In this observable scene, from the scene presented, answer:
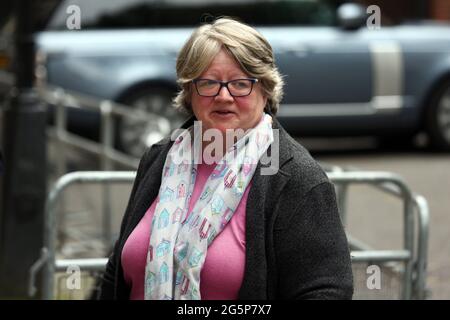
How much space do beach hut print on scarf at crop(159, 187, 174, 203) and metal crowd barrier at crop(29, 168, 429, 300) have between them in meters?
1.47

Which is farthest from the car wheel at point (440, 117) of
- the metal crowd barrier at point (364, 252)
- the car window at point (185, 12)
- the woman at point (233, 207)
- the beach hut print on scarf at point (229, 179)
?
the beach hut print on scarf at point (229, 179)

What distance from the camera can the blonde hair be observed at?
9.82ft

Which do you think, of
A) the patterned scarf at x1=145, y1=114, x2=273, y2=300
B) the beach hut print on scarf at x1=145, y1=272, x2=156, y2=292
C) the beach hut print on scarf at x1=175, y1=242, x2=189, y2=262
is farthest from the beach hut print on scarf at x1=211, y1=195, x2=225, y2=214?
the beach hut print on scarf at x1=145, y1=272, x2=156, y2=292

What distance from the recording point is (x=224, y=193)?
9.70ft

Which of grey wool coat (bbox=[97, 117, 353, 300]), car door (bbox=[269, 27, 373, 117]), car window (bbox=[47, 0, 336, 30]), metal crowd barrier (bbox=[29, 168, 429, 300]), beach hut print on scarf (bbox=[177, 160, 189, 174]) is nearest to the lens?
grey wool coat (bbox=[97, 117, 353, 300])

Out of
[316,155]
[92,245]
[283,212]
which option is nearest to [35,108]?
[92,245]

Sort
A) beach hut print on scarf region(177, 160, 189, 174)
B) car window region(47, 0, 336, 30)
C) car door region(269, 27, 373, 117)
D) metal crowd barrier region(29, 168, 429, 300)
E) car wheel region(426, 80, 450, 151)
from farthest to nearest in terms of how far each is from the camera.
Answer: car wheel region(426, 80, 450, 151) → car door region(269, 27, 373, 117) → car window region(47, 0, 336, 30) → metal crowd barrier region(29, 168, 429, 300) → beach hut print on scarf region(177, 160, 189, 174)

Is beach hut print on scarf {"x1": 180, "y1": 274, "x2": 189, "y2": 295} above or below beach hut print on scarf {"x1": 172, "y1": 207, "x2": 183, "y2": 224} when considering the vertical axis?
below

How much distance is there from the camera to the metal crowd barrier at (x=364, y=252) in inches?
179

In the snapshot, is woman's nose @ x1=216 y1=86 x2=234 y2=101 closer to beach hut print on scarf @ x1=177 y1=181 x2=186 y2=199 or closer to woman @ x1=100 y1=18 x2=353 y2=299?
woman @ x1=100 y1=18 x2=353 y2=299

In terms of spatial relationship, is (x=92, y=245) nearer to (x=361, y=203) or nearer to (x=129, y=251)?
(x=361, y=203)

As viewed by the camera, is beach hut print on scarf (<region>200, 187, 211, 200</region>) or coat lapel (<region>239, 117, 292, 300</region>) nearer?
coat lapel (<region>239, 117, 292, 300</region>)

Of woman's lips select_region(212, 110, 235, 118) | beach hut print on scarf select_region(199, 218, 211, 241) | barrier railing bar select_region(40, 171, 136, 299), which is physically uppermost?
woman's lips select_region(212, 110, 235, 118)

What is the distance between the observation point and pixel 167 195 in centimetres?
306
